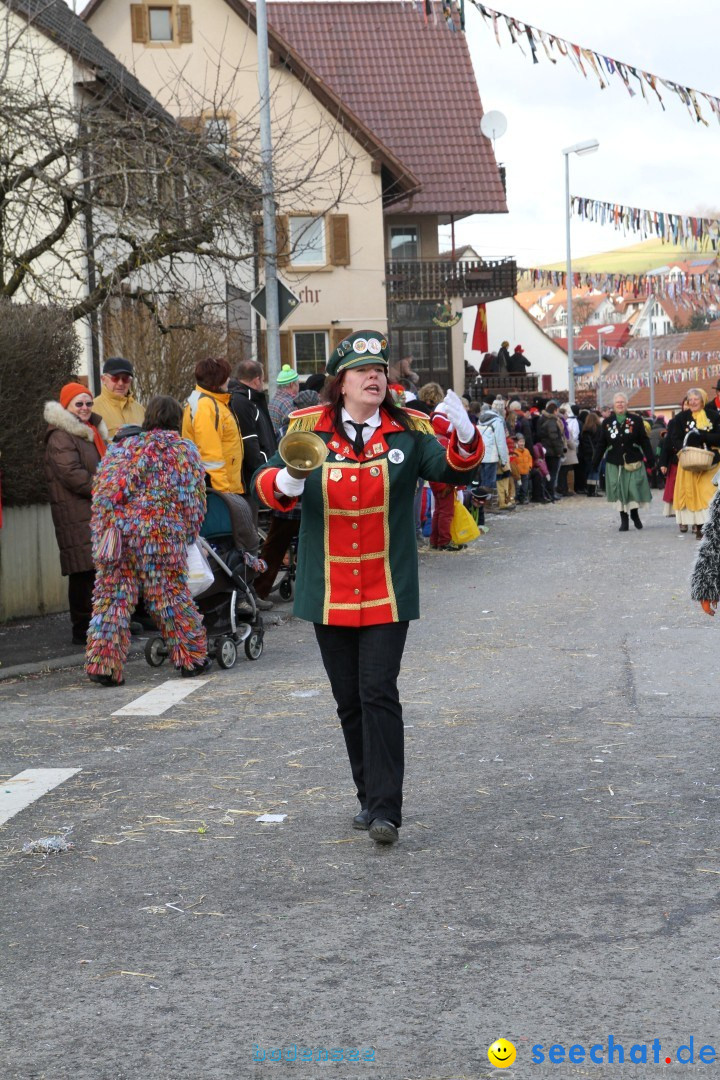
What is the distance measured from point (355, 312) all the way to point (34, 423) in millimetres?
29541

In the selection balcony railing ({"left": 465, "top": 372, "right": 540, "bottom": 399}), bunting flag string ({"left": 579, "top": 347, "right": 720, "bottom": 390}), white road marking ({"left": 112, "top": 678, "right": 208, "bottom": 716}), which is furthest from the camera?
bunting flag string ({"left": 579, "top": 347, "right": 720, "bottom": 390})

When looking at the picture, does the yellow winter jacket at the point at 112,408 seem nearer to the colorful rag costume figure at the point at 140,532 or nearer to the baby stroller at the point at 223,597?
the baby stroller at the point at 223,597

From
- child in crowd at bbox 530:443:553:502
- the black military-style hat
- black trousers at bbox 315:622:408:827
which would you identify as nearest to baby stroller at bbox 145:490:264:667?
black trousers at bbox 315:622:408:827

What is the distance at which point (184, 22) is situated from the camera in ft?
127

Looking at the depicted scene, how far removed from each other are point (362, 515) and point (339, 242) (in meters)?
36.5

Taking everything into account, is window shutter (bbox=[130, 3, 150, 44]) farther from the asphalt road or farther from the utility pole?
the asphalt road

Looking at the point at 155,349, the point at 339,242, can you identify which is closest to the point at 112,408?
the point at 155,349

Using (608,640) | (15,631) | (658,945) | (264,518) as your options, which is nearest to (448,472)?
(658,945)

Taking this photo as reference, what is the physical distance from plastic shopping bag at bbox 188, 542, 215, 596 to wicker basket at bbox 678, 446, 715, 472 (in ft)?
36.3

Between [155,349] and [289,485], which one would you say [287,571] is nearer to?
[289,485]

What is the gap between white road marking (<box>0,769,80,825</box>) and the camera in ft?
23.1

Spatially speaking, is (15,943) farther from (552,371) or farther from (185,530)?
(552,371)

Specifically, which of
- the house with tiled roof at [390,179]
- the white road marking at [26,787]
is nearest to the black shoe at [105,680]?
the white road marking at [26,787]

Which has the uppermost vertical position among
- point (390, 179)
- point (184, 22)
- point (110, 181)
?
point (184, 22)
